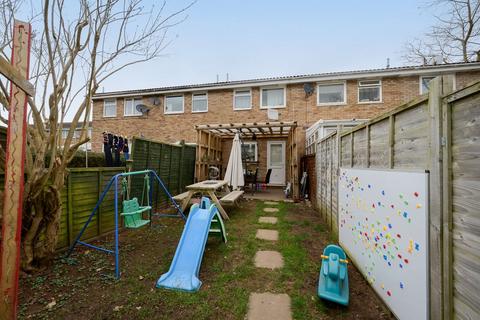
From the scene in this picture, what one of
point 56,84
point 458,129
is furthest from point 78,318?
point 458,129

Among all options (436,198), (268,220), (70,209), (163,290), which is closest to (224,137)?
(268,220)

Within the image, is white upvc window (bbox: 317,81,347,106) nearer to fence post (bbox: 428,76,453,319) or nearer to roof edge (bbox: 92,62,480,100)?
roof edge (bbox: 92,62,480,100)

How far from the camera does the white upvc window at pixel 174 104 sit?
11.8 meters

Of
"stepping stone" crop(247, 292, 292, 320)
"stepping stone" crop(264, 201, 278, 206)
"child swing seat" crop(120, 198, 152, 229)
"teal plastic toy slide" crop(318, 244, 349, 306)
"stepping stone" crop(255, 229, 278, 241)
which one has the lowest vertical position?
"stepping stone" crop(247, 292, 292, 320)

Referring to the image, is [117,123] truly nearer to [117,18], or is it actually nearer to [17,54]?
[117,18]

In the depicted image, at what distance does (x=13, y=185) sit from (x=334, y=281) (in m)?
3.06

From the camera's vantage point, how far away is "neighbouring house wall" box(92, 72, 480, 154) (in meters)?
9.47

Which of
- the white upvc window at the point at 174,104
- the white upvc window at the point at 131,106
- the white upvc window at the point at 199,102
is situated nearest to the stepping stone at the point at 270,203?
the white upvc window at the point at 199,102

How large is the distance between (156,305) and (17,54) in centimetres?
255

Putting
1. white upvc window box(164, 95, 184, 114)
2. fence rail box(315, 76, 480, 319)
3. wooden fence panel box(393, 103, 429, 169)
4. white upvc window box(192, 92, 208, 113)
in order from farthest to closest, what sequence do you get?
white upvc window box(164, 95, 184, 114) → white upvc window box(192, 92, 208, 113) → wooden fence panel box(393, 103, 429, 169) → fence rail box(315, 76, 480, 319)

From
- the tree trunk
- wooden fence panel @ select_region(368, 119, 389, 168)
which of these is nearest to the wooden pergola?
wooden fence panel @ select_region(368, 119, 389, 168)

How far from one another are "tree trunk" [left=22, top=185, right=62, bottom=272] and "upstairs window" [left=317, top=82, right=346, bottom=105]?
33.0 ft

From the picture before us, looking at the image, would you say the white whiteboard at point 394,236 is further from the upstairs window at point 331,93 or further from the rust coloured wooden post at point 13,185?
the upstairs window at point 331,93

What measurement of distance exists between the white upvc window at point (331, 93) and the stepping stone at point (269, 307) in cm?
934
